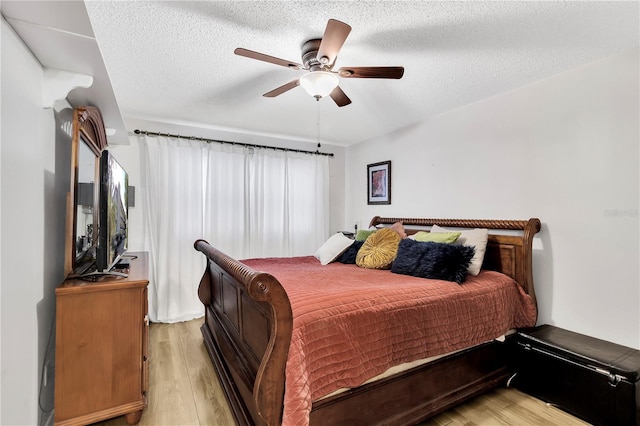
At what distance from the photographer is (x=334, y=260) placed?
3.30 m

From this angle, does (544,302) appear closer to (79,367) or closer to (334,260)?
(334,260)

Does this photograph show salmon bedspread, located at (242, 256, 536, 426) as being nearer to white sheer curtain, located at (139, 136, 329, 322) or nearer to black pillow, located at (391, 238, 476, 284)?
black pillow, located at (391, 238, 476, 284)

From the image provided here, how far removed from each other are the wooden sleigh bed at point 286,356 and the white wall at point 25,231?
0.93m

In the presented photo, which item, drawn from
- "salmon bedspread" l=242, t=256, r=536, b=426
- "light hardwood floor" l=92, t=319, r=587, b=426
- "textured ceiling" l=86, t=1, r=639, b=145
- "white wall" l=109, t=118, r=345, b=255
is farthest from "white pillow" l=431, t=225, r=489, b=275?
"white wall" l=109, t=118, r=345, b=255

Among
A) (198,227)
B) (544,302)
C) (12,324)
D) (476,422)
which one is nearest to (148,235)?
(198,227)

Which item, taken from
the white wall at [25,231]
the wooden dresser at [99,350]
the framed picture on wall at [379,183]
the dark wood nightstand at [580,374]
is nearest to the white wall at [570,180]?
the dark wood nightstand at [580,374]

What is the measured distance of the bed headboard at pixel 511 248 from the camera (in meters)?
2.50

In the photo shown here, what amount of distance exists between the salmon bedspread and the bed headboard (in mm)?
131

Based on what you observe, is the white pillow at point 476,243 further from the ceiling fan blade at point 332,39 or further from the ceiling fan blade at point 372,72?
the ceiling fan blade at point 332,39

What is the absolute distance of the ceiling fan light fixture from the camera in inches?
75.1

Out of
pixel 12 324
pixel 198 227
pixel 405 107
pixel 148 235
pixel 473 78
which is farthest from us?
pixel 198 227

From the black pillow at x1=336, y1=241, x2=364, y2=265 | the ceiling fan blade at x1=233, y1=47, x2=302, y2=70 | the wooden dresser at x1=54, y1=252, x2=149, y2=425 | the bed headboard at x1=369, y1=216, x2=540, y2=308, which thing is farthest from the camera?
the black pillow at x1=336, y1=241, x2=364, y2=265

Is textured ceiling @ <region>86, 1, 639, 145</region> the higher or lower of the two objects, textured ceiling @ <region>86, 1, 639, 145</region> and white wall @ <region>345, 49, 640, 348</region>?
the higher

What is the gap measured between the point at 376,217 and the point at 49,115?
349 cm
